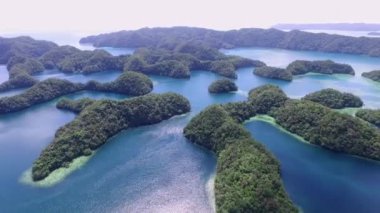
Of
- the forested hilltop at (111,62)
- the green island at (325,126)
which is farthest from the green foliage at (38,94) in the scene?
the green island at (325,126)

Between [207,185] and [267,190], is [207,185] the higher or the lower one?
the lower one

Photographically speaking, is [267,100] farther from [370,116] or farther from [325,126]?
[370,116]

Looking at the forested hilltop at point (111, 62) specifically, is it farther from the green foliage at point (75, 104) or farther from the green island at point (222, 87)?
the green foliage at point (75, 104)

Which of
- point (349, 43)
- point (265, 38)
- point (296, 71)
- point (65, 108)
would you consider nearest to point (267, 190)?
point (65, 108)

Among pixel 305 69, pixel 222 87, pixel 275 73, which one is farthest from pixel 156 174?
pixel 305 69

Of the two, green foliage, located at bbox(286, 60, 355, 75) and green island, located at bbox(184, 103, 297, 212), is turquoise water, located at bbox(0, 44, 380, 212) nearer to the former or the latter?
green island, located at bbox(184, 103, 297, 212)

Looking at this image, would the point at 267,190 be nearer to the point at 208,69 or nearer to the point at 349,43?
the point at 208,69
